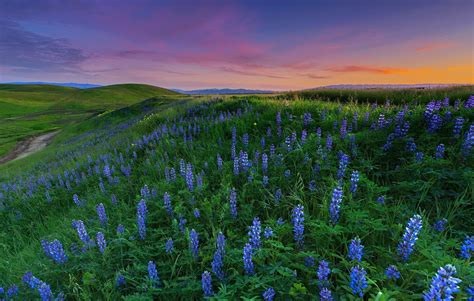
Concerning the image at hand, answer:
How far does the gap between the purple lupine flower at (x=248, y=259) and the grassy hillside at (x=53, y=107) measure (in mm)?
65986

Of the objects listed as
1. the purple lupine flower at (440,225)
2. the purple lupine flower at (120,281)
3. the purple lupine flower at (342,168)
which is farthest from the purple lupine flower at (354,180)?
the purple lupine flower at (120,281)

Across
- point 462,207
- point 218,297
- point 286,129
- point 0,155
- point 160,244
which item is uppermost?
point 286,129

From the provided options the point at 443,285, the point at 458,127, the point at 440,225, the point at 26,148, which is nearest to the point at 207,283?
the point at 443,285

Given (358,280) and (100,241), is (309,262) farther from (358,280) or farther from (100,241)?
(100,241)

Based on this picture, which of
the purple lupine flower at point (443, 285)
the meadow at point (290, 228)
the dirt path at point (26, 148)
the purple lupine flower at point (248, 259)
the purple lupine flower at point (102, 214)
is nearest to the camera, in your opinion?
the purple lupine flower at point (443, 285)

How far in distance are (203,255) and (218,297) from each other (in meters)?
0.62

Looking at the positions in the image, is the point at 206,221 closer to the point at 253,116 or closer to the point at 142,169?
the point at 142,169

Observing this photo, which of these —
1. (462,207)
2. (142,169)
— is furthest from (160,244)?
(462,207)

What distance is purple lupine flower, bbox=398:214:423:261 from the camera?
5.82 feet

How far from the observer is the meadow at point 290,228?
73.7 inches

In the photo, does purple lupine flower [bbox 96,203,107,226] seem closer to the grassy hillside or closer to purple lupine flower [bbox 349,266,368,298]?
purple lupine flower [bbox 349,266,368,298]

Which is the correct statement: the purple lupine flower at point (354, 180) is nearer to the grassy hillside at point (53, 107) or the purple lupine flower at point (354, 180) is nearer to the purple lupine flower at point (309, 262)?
the purple lupine flower at point (309, 262)

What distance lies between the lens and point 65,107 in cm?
11019

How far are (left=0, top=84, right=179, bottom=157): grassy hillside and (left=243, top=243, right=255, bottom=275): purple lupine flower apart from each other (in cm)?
6599
